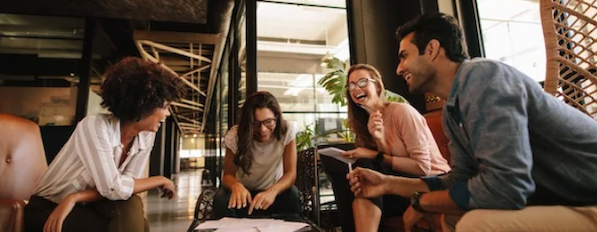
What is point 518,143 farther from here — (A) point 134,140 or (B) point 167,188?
(A) point 134,140

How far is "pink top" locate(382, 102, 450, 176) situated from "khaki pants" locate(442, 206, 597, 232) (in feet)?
2.15

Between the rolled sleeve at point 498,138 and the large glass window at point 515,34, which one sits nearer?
the rolled sleeve at point 498,138

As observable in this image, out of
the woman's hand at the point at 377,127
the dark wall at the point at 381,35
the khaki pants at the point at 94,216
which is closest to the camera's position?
the khaki pants at the point at 94,216

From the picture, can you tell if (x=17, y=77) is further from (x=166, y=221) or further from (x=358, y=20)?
(x=358, y=20)

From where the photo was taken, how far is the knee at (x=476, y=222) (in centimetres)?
70

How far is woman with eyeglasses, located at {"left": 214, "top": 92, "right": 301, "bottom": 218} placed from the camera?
174 centimetres

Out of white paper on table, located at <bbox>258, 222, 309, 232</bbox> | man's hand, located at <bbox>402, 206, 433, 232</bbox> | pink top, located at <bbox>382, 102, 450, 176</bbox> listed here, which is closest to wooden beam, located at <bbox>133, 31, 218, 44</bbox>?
pink top, located at <bbox>382, 102, 450, 176</bbox>

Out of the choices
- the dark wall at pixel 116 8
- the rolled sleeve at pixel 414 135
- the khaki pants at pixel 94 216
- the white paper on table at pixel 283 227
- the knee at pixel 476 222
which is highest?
the dark wall at pixel 116 8

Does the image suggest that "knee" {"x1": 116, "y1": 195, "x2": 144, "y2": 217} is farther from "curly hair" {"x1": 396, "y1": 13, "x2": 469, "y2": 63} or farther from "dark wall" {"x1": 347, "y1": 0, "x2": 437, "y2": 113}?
"dark wall" {"x1": 347, "y1": 0, "x2": 437, "y2": 113}

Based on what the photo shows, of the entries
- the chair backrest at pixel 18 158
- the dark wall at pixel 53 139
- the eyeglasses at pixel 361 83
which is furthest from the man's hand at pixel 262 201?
the dark wall at pixel 53 139

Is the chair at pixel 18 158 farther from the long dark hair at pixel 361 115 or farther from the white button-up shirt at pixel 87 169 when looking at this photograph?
the long dark hair at pixel 361 115

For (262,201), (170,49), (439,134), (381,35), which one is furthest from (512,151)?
(170,49)

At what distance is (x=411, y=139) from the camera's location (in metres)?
1.44

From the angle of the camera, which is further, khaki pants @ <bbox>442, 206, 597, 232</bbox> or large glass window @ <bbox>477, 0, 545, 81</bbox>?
large glass window @ <bbox>477, 0, 545, 81</bbox>
